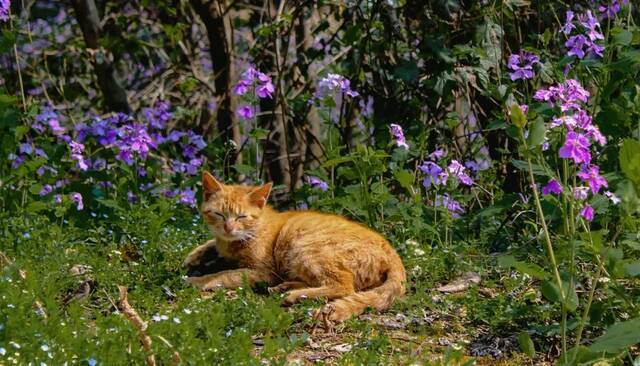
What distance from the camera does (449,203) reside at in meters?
6.21

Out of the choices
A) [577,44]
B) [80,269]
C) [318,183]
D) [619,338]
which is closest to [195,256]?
[80,269]

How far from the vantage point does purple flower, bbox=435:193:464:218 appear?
245 inches

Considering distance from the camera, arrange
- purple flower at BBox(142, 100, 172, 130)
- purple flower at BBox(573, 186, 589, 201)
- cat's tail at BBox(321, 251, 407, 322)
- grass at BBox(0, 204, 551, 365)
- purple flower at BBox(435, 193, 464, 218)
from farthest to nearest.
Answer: purple flower at BBox(142, 100, 172, 130) < purple flower at BBox(435, 193, 464, 218) < cat's tail at BBox(321, 251, 407, 322) < purple flower at BBox(573, 186, 589, 201) < grass at BBox(0, 204, 551, 365)

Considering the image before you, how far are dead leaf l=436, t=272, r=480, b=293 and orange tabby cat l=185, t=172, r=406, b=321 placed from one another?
1.04 feet

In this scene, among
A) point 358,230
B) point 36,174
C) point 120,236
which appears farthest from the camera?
point 36,174

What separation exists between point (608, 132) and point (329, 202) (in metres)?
1.98

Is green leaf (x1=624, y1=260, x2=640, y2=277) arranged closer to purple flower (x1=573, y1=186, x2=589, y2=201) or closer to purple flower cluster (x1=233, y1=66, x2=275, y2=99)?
purple flower (x1=573, y1=186, x2=589, y2=201)

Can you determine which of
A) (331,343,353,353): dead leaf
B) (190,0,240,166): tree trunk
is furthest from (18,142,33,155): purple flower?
(331,343,353,353): dead leaf

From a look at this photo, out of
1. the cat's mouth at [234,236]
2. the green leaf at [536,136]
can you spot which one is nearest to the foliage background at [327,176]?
the green leaf at [536,136]

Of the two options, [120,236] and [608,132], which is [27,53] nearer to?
[120,236]

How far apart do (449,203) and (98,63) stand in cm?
330

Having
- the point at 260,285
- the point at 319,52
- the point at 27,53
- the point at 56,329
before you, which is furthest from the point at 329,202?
the point at 27,53

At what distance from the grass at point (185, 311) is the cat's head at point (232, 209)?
0.29 m

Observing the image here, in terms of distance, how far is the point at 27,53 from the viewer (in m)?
10.2
